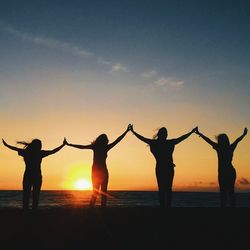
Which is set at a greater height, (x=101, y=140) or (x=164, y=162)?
(x=101, y=140)

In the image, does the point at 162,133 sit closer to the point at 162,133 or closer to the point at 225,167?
the point at 162,133

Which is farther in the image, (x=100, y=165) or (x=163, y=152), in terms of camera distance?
(x=100, y=165)

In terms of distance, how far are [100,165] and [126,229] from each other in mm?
3330

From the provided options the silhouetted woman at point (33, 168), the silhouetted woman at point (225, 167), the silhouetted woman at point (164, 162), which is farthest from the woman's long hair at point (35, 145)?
the silhouetted woman at point (225, 167)

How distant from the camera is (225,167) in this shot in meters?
10.8

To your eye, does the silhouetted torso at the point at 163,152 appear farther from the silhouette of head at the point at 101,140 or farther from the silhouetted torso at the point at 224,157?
the silhouetted torso at the point at 224,157

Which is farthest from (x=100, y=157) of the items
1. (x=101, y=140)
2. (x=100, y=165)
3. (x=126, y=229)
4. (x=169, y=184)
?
(x=126, y=229)

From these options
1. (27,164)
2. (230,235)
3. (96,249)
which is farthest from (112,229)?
(27,164)

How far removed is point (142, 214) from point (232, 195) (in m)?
3.29

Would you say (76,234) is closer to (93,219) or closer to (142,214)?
(93,219)

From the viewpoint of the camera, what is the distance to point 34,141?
35.3 ft

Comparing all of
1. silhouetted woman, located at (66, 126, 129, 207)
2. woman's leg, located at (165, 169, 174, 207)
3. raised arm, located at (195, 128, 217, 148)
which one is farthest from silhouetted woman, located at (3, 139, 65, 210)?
raised arm, located at (195, 128, 217, 148)

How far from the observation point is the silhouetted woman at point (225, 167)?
10727 millimetres

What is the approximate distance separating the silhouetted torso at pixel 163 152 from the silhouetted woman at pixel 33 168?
3.45 m
